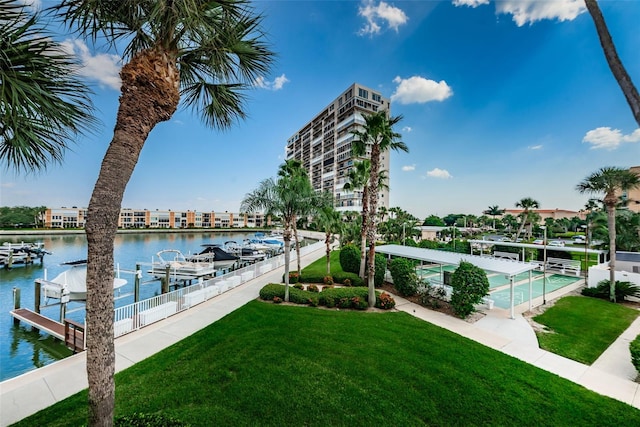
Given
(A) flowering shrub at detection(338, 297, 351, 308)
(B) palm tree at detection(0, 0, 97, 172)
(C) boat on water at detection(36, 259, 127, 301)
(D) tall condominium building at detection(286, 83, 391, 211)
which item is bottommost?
(A) flowering shrub at detection(338, 297, 351, 308)

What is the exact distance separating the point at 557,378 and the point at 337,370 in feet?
18.1

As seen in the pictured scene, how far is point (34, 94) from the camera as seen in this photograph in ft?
10.2

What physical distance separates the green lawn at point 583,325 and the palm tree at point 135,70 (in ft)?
37.7

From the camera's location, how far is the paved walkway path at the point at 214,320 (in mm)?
5527

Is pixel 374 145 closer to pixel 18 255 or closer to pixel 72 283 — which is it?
pixel 72 283

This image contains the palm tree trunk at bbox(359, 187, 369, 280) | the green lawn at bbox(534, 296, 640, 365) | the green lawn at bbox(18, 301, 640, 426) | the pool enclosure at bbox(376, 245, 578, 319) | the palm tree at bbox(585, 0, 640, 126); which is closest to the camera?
the palm tree at bbox(585, 0, 640, 126)

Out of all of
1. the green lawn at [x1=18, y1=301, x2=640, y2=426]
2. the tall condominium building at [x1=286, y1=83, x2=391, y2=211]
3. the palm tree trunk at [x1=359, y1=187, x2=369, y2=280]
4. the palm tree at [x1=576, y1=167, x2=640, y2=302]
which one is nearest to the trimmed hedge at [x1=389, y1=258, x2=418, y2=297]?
the palm tree trunk at [x1=359, y1=187, x2=369, y2=280]

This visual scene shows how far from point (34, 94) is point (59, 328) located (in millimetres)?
11112

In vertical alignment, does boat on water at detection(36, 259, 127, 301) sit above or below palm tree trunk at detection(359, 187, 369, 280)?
below

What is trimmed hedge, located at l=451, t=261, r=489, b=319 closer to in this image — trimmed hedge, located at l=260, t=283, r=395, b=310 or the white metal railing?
trimmed hedge, located at l=260, t=283, r=395, b=310

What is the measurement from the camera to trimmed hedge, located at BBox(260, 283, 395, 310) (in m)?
11.1

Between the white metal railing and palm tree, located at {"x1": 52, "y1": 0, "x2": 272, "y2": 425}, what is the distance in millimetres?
6875

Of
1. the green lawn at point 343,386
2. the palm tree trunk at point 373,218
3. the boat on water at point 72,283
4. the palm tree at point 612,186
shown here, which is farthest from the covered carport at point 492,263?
the boat on water at point 72,283

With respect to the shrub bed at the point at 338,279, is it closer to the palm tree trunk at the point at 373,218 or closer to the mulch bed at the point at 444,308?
the mulch bed at the point at 444,308
